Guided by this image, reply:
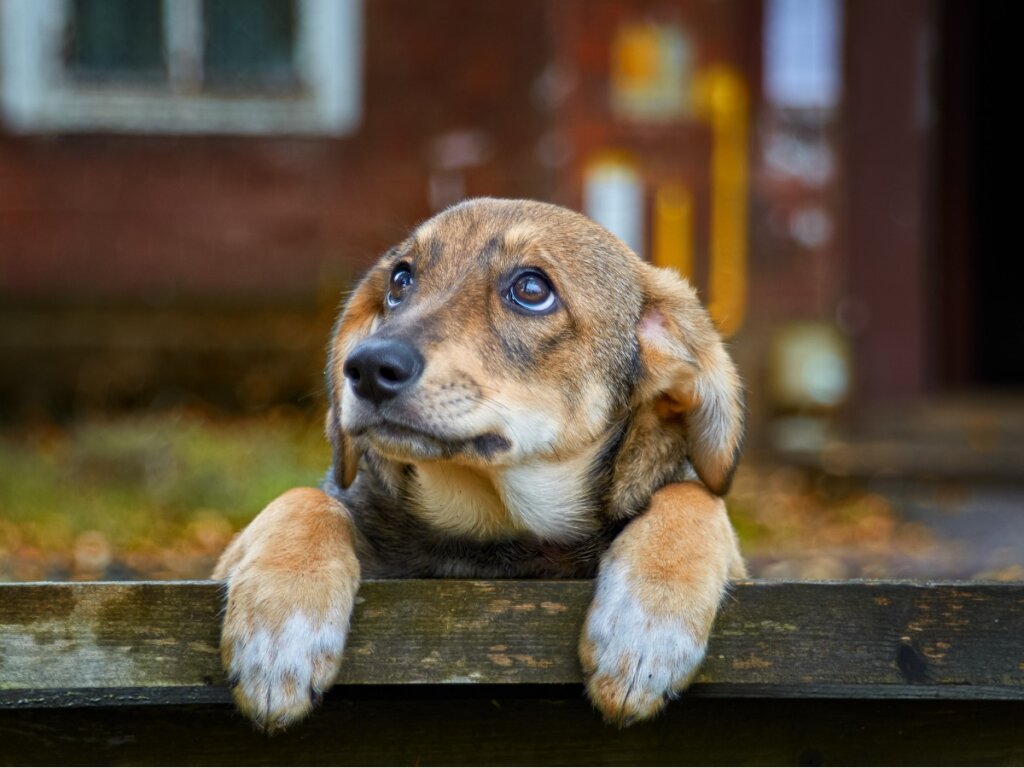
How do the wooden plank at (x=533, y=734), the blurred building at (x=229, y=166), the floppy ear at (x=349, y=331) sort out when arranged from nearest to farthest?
the wooden plank at (x=533, y=734) → the floppy ear at (x=349, y=331) → the blurred building at (x=229, y=166)

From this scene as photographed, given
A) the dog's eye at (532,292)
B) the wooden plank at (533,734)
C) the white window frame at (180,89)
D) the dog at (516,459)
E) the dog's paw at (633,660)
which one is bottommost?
the wooden plank at (533,734)

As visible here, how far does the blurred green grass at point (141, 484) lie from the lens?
6.29 metres

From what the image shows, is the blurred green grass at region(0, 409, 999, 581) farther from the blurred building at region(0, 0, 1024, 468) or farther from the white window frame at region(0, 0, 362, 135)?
the white window frame at region(0, 0, 362, 135)

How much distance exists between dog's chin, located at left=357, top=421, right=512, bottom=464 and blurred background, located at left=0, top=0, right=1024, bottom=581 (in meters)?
4.47

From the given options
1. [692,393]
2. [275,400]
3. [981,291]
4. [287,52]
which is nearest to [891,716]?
[692,393]

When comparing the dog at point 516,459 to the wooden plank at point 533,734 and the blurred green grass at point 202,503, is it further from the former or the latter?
the blurred green grass at point 202,503

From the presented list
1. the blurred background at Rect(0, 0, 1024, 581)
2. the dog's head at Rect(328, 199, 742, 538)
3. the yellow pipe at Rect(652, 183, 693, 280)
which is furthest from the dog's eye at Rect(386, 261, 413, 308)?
the yellow pipe at Rect(652, 183, 693, 280)

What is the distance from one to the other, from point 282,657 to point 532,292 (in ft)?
4.04

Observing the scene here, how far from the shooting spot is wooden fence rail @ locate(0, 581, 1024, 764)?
7.36ft

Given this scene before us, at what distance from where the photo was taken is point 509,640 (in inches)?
89.7

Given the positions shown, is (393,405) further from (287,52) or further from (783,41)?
(287,52)

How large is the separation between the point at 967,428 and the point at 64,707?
7.79 meters

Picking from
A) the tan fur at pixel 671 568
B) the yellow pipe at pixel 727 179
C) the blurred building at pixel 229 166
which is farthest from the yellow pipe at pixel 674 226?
the tan fur at pixel 671 568

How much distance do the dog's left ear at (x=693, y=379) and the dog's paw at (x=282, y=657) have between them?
41.8 inches
